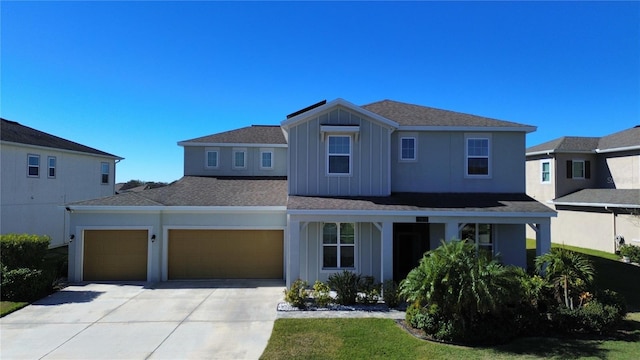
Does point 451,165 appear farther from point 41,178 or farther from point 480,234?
point 41,178

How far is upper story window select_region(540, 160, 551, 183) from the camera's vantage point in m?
23.5

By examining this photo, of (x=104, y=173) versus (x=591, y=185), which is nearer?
(x=591, y=185)

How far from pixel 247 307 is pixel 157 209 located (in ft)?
18.7

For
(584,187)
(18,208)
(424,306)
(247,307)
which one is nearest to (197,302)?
(247,307)

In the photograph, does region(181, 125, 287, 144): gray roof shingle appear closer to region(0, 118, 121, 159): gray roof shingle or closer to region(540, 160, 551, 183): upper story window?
region(0, 118, 121, 159): gray roof shingle

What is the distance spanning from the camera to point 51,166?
20109 millimetres

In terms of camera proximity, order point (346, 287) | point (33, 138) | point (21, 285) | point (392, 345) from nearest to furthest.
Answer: point (392, 345) < point (346, 287) < point (21, 285) < point (33, 138)

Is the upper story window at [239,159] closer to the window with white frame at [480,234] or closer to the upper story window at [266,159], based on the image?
the upper story window at [266,159]

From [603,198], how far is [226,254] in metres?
21.1

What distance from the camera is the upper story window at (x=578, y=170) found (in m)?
23.0

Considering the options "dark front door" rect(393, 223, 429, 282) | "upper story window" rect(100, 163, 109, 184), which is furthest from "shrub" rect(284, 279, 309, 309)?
"upper story window" rect(100, 163, 109, 184)

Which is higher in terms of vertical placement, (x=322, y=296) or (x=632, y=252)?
(x=632, y=252)

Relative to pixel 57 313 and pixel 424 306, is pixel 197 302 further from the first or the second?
pixel 424 306

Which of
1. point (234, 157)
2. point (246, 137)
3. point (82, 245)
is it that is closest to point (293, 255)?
point (82, 245)
